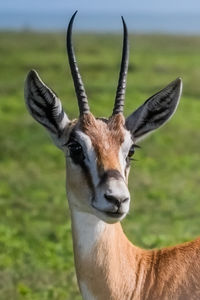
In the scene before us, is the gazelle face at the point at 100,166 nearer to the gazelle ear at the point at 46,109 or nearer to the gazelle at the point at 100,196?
the gazelle at the point at 100,196

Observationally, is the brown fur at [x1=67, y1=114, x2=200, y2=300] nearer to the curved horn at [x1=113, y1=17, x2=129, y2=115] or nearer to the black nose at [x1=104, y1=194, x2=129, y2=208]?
the curved horn at [x1=113, y1=17, x2=129, y2=115]

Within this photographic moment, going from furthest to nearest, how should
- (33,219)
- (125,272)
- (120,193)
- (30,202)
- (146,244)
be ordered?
(30,202) < (33,219) < (146,244) < (125,272) < (120,193)

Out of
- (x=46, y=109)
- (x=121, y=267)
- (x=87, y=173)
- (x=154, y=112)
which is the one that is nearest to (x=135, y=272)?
(x=121, y=267)

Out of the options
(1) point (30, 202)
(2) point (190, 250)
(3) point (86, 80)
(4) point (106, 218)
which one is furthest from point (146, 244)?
(3) point (86, 80)

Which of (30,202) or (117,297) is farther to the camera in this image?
(30,202)

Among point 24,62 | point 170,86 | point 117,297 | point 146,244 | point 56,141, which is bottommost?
point 24,62

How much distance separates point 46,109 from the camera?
27.2ft

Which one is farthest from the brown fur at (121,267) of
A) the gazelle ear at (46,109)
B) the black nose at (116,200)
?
the black nose at (116,200)

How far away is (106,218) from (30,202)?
12704 mm

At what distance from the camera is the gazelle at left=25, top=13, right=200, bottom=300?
300 inches

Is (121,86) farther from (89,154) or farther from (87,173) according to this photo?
(87,173)

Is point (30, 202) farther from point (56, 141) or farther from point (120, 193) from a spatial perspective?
point (120, 193)

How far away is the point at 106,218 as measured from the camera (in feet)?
23.5

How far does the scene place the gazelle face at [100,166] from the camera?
7.08 m
